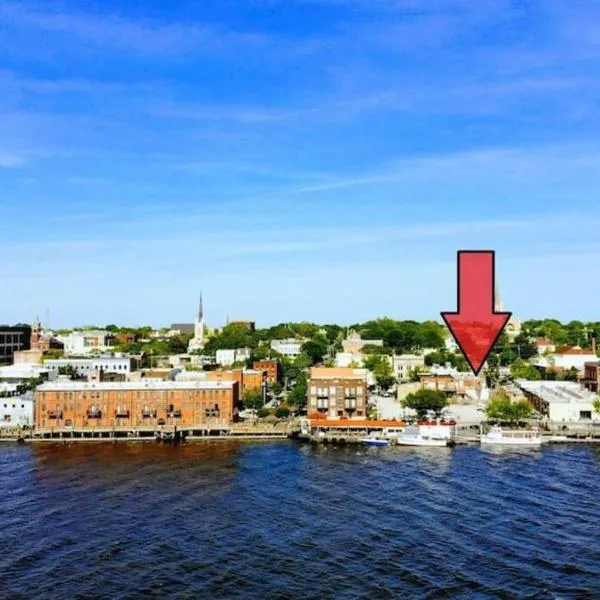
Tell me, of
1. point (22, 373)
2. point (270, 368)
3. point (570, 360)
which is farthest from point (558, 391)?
point (22, 373)

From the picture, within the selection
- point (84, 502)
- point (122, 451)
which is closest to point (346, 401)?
point (122, 451)

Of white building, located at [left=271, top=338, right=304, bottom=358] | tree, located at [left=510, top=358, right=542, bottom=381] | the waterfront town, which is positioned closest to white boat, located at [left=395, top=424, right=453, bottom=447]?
the waterfront town

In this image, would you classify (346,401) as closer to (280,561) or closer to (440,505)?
(440,505)

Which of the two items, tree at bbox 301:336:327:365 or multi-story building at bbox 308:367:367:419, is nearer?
multi-story building at bbox 308:367:367:419

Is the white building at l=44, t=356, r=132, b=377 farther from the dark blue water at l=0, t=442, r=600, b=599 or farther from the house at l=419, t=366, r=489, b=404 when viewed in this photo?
the dark blue water at l=0, t=442, r=600, b=599

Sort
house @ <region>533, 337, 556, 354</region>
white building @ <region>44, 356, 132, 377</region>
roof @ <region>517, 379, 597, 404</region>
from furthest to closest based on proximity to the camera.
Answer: house @ <region>533, 337, 556, 354</region>, white building @ <region>44, 356, 132, 377</region>, roof @ <region>517, 379, 597, 404</region>
